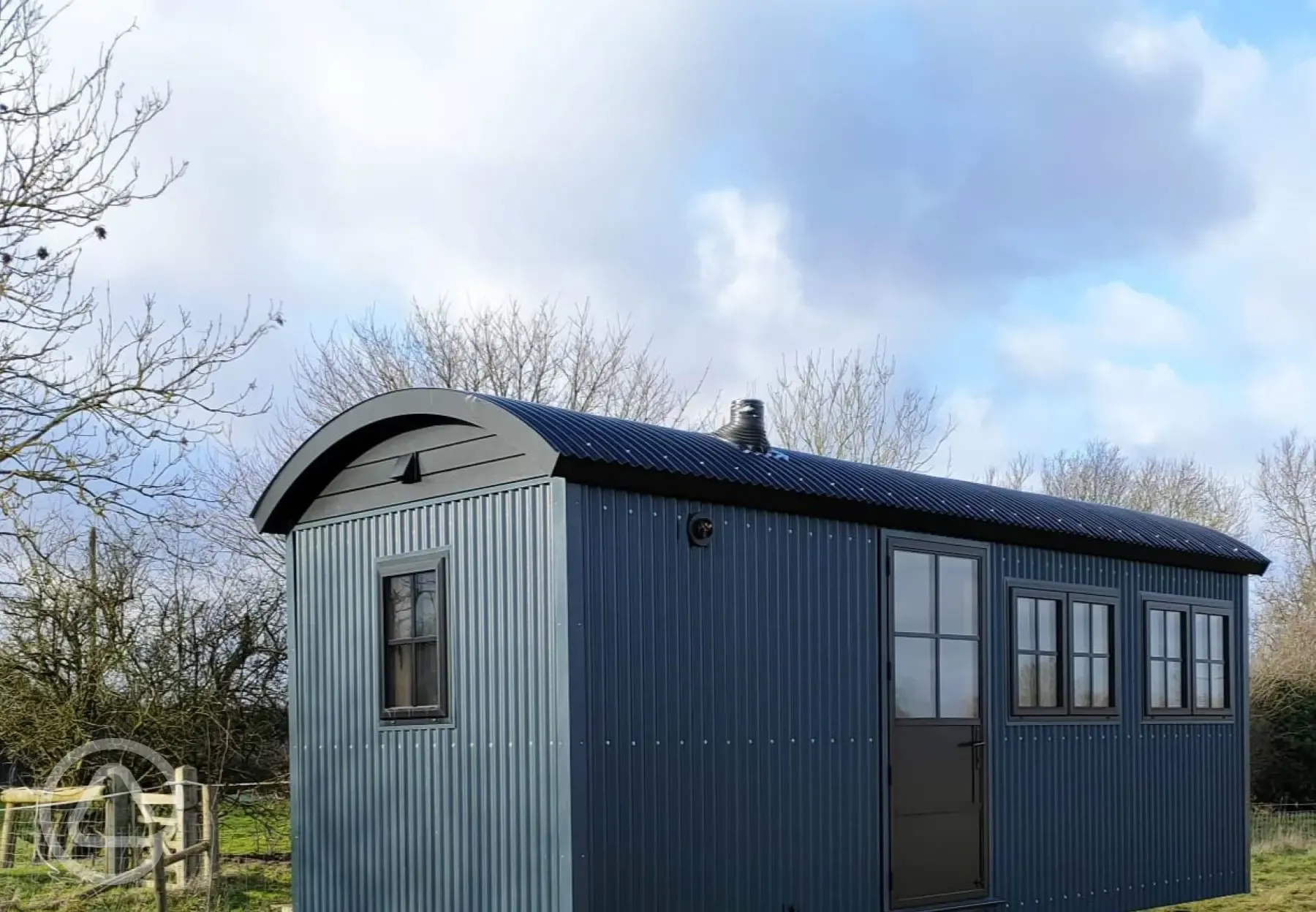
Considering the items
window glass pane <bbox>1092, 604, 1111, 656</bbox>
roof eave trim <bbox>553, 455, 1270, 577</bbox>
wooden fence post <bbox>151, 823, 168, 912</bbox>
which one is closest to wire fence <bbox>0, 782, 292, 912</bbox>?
wooden fence post <bbox>151, 823, 168, 912</bbox>

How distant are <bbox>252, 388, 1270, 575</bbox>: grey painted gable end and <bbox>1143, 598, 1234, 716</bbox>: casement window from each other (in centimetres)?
95

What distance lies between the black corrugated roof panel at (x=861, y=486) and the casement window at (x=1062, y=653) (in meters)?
0.40

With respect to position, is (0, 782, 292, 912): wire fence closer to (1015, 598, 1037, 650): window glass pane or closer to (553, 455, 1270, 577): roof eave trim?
(553, 455, 1270, 577): roof eave trim

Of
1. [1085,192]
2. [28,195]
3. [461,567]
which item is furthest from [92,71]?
[1085,192]

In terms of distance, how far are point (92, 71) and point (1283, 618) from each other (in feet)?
78.9

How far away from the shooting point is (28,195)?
878 centimetres

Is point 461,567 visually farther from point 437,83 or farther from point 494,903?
point 437,83

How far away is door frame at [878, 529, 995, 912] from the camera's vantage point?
25.8 ft

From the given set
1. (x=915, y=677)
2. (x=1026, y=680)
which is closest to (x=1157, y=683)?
(x=1026, y=680)

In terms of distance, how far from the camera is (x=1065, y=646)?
364 inches

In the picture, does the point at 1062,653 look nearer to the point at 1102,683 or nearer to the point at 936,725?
the point at 1102,683

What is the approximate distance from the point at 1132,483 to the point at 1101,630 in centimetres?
2161

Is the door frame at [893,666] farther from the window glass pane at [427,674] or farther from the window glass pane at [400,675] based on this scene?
the window glass pane at [400,675]

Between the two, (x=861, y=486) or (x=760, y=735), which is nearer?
(x=760, y=735)
